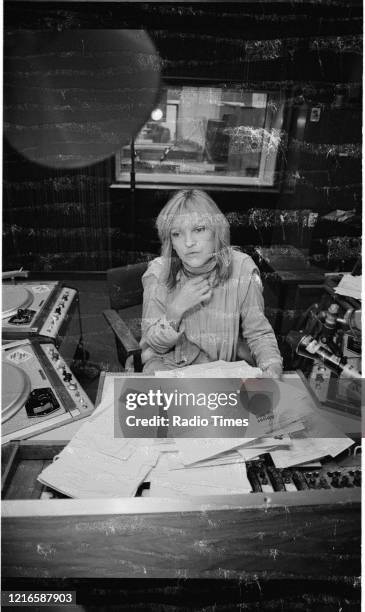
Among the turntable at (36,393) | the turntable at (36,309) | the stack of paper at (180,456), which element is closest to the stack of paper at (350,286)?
the stack of paper at (180,456)

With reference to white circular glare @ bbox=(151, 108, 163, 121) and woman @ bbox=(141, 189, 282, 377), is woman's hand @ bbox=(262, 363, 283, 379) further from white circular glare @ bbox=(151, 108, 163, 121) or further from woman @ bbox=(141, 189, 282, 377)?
white circular glare @ bbox=(151, 108, 163, 121)

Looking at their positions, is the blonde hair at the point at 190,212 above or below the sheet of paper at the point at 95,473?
above

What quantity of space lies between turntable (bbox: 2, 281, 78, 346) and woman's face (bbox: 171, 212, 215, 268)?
0.64 metres

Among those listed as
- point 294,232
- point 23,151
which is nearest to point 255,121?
point 294,232

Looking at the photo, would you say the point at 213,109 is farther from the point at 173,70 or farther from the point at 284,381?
the point at 284,381

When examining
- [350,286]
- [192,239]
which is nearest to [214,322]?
[192,239]

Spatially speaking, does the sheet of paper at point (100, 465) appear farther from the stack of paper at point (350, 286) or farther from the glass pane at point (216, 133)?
the stack of paper at point (350, 286)

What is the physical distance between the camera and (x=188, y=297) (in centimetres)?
146

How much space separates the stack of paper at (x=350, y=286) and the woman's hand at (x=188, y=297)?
0.55 metres

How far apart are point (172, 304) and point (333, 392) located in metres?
0.64

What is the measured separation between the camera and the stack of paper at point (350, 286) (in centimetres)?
156

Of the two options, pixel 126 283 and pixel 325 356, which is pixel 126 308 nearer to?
pixel 126 283

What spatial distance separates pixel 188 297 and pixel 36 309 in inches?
29.3

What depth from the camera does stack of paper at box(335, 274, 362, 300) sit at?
1564 millimetres
